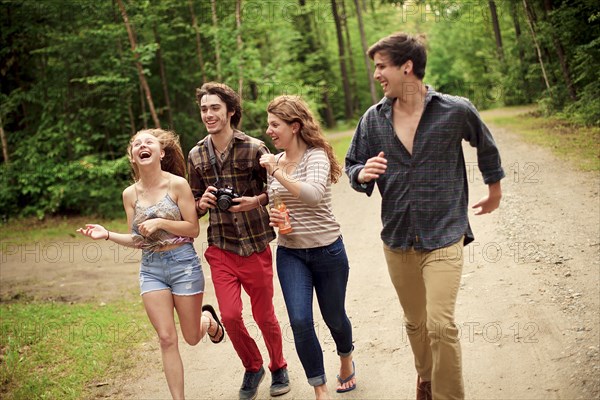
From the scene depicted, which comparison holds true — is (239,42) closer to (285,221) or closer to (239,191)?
(239,191)

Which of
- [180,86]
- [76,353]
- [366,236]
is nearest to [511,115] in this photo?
[180,86]

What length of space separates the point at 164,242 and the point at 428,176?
6.63 ft

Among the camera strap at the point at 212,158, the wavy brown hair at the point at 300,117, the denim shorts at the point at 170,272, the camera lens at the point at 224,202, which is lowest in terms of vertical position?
the denim shorts at the point at 170,272

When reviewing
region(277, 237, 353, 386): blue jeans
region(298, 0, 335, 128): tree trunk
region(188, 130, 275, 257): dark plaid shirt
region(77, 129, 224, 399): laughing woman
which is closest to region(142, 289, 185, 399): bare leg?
region(77, 129, 224, 399): laughing woman

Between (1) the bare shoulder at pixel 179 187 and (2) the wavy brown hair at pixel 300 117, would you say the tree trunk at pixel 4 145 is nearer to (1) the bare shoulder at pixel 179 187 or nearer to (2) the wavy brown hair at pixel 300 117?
(1) the bare shoulder at pixel 179 187

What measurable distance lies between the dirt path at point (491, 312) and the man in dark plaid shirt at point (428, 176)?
1285mm

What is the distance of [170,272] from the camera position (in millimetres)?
4941

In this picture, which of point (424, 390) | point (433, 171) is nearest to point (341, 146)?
point (424, 390)

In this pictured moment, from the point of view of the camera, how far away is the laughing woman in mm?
4906

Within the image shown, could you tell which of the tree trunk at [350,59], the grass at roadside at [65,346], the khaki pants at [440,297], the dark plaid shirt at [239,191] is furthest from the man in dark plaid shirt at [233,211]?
the tree trunk at [350,59]

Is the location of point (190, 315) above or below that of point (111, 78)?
below

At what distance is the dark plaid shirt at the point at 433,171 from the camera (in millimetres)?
4172

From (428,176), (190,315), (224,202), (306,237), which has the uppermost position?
(428,176)

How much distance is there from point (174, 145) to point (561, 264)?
15.8 ft
